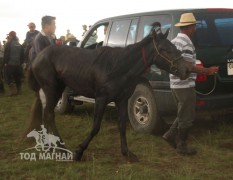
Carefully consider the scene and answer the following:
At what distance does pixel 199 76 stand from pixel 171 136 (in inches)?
37.8

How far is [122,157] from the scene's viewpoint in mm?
5746

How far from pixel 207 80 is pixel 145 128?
1352 mm

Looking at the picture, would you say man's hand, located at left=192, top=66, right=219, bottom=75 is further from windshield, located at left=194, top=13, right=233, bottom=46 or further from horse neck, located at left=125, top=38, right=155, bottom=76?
windshield, located at left=194, top=13, right=233, bottom=46

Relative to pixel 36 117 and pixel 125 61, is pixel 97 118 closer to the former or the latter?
pixel 125 61

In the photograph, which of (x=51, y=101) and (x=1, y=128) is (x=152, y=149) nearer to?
(x=51, y=101)

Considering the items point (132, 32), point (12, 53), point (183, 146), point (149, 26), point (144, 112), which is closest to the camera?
point (183, 146)

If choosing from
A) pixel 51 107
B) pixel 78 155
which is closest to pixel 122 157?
pixel 78 155

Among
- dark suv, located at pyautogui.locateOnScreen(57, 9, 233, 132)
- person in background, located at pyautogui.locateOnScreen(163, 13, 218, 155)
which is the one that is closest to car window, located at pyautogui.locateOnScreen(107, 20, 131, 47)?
dark suv, located at pyautogui.locateOnScreen(57, 9, 233, 132)

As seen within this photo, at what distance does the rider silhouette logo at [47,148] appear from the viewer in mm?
5688

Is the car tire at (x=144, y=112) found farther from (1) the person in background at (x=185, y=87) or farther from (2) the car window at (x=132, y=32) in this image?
(2) the car window at (x=132, y=32)

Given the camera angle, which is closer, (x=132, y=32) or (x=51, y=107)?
(x=51, y=107)

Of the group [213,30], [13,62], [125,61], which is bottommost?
[125,61]

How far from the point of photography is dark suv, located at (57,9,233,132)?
6305 millimetres

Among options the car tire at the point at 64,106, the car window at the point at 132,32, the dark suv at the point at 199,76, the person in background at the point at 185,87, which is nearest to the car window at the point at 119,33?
the car window at the point at 132,32
